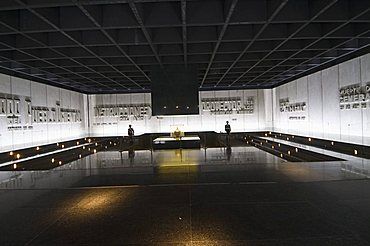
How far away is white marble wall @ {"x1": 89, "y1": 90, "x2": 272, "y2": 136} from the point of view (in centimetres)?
3597

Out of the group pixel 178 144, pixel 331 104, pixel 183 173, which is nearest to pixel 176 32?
pixel 178 144

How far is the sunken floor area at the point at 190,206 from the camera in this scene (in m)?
4.41

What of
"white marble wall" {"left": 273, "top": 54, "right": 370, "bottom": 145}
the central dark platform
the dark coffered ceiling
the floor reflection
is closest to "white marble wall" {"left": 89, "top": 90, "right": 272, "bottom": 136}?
"white marble wall" {"left": 273, "top": 54, "right": 370, "bottom": 145}

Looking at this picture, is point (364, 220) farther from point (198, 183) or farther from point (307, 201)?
point (198, 183)

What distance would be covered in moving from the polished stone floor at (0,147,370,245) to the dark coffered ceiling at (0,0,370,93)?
5.06m

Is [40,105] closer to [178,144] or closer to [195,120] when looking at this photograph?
[178,144]

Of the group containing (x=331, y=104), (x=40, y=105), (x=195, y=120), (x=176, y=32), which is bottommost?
(x=195, y=120)

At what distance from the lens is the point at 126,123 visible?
119ft

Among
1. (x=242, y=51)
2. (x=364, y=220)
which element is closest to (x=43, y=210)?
(x=364, y=220)

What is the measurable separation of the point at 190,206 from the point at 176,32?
9.13m

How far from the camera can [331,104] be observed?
21.5 m

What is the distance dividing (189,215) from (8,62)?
650 inches

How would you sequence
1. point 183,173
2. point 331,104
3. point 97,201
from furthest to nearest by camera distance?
point 331,104
point 183,173
point 97,201

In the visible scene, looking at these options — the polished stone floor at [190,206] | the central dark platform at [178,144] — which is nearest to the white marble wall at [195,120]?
the central dark platform at [178,144]
